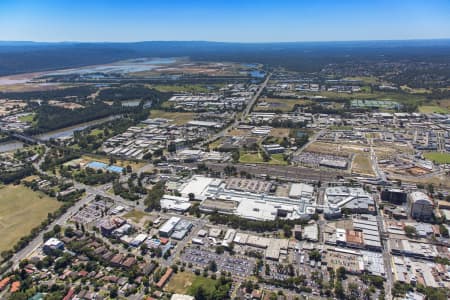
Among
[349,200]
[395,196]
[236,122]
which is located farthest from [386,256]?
[236,122]

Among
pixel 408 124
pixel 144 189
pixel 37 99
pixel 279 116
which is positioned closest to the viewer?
pixel 144 189

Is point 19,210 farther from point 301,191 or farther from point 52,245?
point 301,191

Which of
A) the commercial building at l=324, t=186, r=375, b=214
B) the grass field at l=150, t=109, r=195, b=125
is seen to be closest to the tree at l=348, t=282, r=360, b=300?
the commercial building at l=324, t=186, r=375, b=214

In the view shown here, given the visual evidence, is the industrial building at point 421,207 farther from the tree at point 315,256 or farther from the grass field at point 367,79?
the grass field at point 367,79

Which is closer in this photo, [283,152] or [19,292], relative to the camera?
[19,292]

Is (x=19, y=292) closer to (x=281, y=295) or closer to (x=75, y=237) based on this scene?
(x=75, y=237)

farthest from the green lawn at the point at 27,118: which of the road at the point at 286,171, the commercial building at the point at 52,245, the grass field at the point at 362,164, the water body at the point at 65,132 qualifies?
the grass field at the point at 362,164

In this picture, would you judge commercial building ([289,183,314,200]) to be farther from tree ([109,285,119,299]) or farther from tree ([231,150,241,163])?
tree ([109,285,119,299])

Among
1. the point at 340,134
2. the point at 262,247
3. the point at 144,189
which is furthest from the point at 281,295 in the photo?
the point at 340,134

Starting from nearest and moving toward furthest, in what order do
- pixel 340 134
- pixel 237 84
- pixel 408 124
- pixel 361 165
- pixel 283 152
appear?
pixel 361 165 < pixel 283 152 < pixel 340 134 < pixel 408 124 < pixel 237 84
